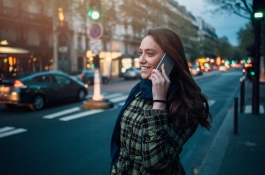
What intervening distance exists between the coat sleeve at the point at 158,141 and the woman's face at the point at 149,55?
0.97 feet

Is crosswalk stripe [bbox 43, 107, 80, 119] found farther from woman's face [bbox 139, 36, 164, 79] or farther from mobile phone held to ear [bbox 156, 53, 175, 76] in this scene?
mobile phone held to ear [bbox 156, 53, 175, 76]

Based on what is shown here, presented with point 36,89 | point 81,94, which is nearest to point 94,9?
point 36,89

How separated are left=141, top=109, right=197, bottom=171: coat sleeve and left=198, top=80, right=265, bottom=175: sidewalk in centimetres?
281

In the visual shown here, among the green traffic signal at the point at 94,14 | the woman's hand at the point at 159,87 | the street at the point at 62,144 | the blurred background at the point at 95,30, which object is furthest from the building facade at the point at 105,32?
the woman's hand at the point at 159,87

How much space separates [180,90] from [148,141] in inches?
15.5

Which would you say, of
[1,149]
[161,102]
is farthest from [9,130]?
[161,102]

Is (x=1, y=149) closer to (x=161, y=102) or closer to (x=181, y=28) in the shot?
(x=161, y=102)

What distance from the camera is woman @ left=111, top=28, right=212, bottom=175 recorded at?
5.02 feet

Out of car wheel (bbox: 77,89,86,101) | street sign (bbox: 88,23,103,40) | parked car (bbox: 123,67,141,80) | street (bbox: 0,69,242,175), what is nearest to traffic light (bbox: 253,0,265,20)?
street (bbox: 0,69,242,175)

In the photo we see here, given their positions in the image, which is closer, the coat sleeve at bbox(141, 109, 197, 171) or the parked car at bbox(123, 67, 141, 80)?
the coat sleeve at bbox(141, 109, 197, 171)

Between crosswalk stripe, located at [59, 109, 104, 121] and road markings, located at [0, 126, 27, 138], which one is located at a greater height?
road markings, located at [0, 126, 27, 138]

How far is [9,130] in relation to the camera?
22.5 feet

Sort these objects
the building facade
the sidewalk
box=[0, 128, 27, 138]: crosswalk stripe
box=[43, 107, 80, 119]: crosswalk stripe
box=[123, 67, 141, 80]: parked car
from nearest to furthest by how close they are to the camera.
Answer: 1. the sidewalk
2. box=[0, 128, 27, 138]: crosswalk stripe
3. box=[43, 107, 80, 119]: crosswalk stripe
4. the building facade
5. box=[123, 67, 141, 80]: parked car

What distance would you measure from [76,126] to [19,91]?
3459 millimetres
